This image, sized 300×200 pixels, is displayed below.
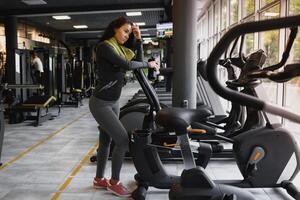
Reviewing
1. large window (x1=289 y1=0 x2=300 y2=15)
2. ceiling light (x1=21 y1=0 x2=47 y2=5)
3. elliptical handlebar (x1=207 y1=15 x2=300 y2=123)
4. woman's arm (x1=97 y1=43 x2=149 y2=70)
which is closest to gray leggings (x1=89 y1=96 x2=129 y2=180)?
woman's arm (x1=97 y1=43 x2=149 y2=70)

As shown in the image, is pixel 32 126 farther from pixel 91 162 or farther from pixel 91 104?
pixel 91 104

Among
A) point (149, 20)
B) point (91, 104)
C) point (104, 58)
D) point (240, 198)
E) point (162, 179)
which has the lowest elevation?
point (162, 179)

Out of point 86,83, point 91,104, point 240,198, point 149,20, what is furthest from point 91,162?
point 149,20

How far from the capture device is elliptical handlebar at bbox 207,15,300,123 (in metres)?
0.99

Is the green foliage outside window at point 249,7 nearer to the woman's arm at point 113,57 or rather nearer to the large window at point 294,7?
the large window at point 294,7

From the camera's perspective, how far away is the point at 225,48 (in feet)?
3.48

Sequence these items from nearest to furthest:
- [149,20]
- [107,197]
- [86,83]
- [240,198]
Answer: [240,198] → [107,197] → [86,83] → [149,20]

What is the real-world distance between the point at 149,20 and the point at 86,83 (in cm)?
450

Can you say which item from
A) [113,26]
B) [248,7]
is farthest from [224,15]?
[113,26]

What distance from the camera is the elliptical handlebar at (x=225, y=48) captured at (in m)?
0.99

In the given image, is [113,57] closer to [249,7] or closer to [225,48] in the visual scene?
[225,48]

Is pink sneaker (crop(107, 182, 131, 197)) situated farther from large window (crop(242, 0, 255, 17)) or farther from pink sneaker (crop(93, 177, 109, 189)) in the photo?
large window (crop(242, 0, 255, 17))

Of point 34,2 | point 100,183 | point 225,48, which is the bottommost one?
point 100,183

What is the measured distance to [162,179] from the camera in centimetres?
316
